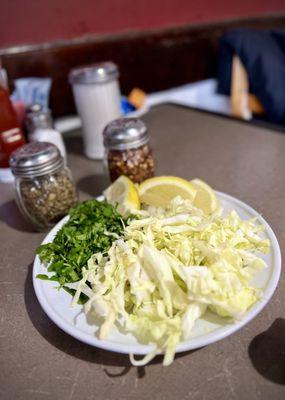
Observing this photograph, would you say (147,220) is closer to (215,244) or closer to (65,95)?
(215,244)

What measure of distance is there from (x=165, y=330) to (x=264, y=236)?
302 mm

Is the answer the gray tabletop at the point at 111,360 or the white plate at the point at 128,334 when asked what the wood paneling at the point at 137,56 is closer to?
the gray tabletop at the point at 111,360

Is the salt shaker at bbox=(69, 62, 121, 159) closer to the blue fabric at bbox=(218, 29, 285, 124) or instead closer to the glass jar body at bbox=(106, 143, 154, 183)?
the glass jar body at bbox=(106, 143, 154, 183)

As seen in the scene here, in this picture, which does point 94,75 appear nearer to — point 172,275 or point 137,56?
point 137,56

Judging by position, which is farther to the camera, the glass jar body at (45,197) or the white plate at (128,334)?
the glass jar body at (45,197)

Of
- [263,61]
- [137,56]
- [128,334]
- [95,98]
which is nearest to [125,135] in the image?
[95,98]

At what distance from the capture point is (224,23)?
2014 mm

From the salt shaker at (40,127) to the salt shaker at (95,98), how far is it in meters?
0.12

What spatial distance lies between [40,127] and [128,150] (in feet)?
1.50

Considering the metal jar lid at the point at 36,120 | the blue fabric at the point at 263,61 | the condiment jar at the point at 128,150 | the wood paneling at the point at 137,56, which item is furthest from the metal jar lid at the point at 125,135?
the blue fabric at the point at 263,61

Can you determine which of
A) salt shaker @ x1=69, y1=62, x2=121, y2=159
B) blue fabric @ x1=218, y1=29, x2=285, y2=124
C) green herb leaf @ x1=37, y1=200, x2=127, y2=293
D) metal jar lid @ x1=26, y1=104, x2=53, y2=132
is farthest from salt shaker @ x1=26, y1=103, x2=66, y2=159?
blue fabric @ x1=218, y1=29, x2=285, y2=124

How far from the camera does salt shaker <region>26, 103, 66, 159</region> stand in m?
1.22

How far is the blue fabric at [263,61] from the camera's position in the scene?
1727 mm

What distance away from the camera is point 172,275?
0.61 meters
